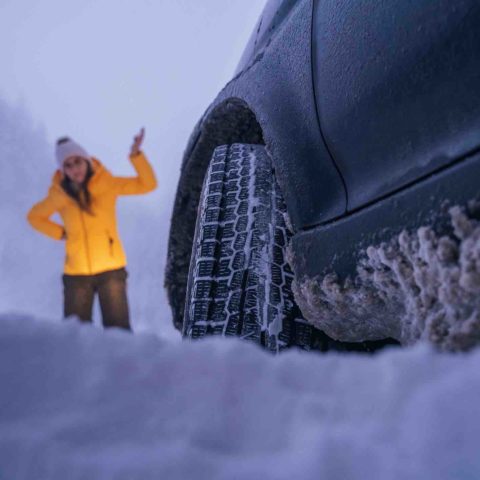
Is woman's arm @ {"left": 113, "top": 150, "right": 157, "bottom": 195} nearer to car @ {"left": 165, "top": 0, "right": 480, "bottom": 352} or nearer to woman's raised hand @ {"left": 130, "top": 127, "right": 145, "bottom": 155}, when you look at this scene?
woman's raised hand @ {"left": 130, "top": 127, "right": 145, "bottom": 155}

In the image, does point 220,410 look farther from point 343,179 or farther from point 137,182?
point 137,182

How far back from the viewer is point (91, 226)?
9.55 feet

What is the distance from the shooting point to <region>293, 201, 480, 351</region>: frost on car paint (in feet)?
2.19

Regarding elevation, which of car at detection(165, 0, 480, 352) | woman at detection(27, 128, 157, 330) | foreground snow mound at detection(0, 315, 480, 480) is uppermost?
woman at detection(27, 128, 157, 330)

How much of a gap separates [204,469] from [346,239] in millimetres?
645

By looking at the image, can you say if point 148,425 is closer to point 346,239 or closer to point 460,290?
point 460,290

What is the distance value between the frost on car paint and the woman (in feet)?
6.66

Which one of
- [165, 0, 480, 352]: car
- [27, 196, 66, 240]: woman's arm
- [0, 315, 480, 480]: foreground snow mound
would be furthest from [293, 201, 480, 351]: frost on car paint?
[27, 196, 66, 240]: woman's arm

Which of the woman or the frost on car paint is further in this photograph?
the woman

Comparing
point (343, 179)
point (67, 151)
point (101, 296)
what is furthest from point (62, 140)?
point (343, 179)

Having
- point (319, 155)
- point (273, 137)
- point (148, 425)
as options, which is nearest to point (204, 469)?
point (148, 425)

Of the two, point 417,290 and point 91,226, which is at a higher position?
point 91,226

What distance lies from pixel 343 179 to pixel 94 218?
2.11m

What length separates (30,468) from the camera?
42 cm
